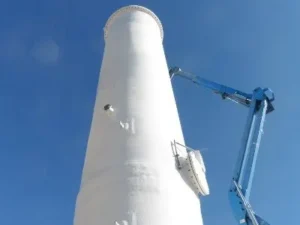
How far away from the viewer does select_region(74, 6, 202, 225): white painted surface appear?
8.08m

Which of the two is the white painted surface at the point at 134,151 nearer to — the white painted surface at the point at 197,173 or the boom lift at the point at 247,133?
the white painted surface at the point at 197,173

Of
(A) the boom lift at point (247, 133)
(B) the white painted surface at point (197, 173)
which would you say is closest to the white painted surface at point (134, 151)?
(B) the white painted surface at point (197, 173)

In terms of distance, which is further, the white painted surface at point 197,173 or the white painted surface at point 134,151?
the white painted surface at point 197,173

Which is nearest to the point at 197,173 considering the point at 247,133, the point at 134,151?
the point at 134,151

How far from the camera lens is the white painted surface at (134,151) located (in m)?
8.08

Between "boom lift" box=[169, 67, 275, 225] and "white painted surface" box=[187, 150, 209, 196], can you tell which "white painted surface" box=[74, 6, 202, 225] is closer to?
"white painted surface" box=[187, 150, 209, 196]

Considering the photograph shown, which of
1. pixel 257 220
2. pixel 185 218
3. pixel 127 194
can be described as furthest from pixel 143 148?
pixel 257 220

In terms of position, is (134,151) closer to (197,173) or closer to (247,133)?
(197,173)

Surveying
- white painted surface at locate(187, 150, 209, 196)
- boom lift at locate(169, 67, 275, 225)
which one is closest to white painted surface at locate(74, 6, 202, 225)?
white painted surface at locate(187, 150, 209, 196)

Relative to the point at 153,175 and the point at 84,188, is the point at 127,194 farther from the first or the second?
the point at 84,188

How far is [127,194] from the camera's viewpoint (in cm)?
820

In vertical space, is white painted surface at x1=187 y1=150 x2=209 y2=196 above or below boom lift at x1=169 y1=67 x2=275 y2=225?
below

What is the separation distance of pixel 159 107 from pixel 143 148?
169 cm

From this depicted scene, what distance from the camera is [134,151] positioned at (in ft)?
29.7
